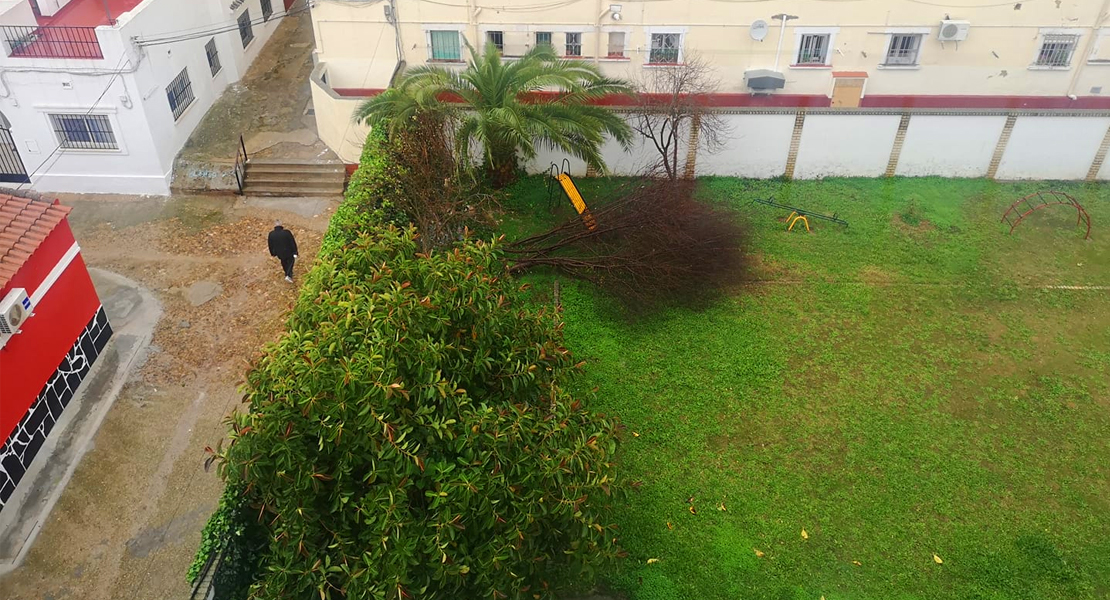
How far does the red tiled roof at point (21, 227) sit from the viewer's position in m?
9.96

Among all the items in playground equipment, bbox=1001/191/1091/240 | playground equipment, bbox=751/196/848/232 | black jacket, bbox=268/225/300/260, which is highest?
black jacket, bbox=268/225/300/260

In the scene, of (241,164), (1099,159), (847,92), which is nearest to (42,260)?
(241,164)

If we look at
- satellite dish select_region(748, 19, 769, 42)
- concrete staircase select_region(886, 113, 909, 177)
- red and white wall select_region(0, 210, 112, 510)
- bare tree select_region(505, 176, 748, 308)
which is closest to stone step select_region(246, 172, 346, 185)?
bare tree select_region(505, 176, 748, 308)

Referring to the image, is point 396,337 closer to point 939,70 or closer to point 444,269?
point 444,269

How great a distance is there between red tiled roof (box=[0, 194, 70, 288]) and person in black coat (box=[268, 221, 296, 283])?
3.12 metres

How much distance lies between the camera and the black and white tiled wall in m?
10.1

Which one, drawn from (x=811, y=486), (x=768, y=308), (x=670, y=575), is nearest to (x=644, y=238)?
(x=768, y=308)

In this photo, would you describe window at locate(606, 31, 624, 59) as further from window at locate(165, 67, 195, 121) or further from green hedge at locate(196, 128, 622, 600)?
green hedge at locate(196, 128, 622, 600)

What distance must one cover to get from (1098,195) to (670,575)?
50.1 ft

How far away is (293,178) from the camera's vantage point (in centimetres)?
1656

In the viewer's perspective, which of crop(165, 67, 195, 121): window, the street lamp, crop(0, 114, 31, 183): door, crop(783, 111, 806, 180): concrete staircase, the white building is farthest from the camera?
the street lamp

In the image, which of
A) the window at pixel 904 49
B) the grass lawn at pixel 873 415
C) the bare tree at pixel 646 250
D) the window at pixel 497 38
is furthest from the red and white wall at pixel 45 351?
the window at pixel 904 49

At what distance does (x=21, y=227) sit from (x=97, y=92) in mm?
5921

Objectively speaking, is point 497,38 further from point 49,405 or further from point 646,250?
point 49,405
